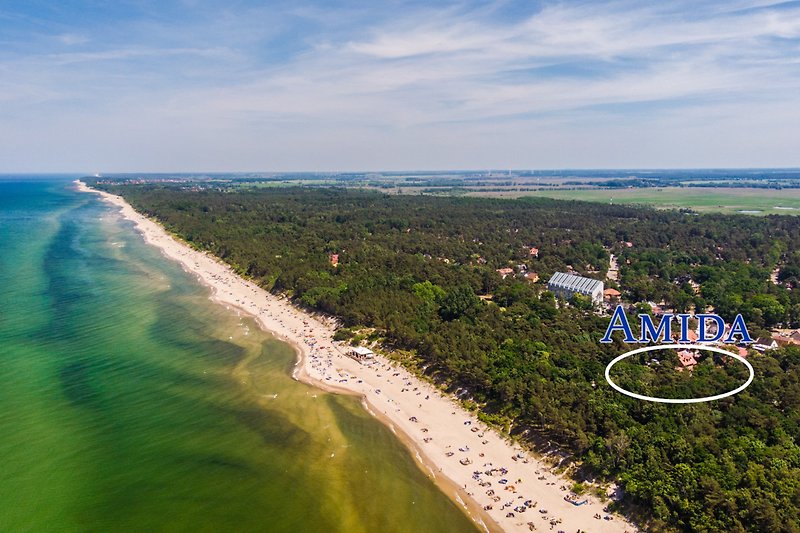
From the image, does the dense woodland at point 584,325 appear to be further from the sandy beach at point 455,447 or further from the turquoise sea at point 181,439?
the turquoise sea at point 181,439

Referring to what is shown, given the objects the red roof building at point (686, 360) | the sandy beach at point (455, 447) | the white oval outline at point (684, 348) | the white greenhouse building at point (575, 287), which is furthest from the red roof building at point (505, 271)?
the red roof building at point (686, 360)

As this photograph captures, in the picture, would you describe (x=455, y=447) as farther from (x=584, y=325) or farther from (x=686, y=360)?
(x=686, y=360)

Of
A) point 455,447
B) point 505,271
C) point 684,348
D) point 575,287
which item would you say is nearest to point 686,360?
point 684,348

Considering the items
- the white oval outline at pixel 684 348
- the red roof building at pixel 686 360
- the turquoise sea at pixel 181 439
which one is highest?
the white oval outline at pixel 684 348

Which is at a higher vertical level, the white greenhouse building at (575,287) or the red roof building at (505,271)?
the white greenhouse building at (575,287)

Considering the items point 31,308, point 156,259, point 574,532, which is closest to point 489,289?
point 574,532

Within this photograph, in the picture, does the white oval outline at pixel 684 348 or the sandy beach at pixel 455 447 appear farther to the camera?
the white oval outline at pixel 684 348
